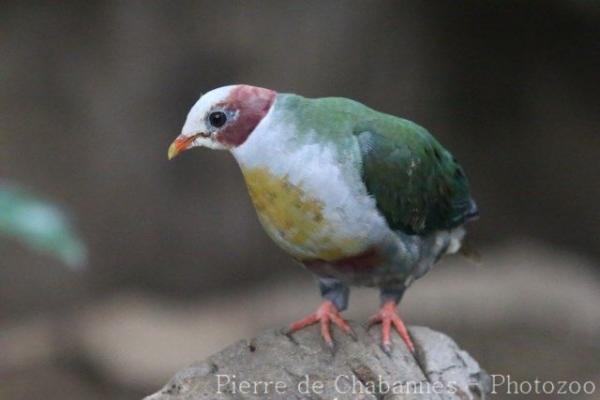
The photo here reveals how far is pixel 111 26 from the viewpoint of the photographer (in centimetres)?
477

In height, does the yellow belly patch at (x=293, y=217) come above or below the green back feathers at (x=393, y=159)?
below

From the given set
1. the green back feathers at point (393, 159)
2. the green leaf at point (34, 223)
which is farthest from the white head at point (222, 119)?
the green leaf at point (34, 223)

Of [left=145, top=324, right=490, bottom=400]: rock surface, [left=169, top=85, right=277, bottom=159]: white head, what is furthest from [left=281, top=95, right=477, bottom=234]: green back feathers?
[left=145, top=324, right=490, bottom=400]: rock surface

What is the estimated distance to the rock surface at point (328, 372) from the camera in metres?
2.43

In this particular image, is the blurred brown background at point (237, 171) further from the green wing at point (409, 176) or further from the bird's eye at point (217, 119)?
the bird's eye at point (217, 119)

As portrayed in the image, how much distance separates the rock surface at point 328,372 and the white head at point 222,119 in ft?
1.73

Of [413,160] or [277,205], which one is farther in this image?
[413,160]

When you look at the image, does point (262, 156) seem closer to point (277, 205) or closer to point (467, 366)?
point (277, 205)

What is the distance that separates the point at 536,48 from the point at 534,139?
0.45 metres

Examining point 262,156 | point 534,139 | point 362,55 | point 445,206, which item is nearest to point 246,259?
point 362,55

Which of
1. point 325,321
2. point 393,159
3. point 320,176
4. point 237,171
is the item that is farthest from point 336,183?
point 237,171

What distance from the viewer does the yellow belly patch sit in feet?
7.79

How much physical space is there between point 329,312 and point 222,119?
0.64 metres

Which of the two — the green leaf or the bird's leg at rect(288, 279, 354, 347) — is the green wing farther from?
the green leaf
